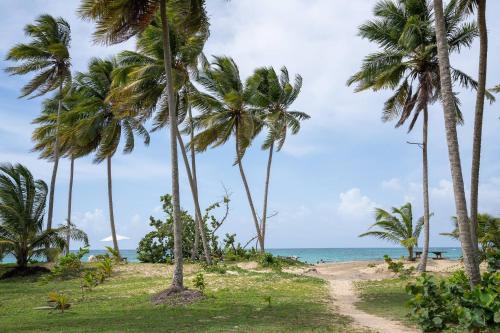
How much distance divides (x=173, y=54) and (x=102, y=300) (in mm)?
9909

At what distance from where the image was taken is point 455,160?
9.65m

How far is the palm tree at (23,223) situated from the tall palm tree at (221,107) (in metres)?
8.16

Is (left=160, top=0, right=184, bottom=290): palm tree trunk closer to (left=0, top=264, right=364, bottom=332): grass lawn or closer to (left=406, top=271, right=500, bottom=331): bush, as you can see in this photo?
(left=0, top=264, right=364, bottom=332): grass lawn

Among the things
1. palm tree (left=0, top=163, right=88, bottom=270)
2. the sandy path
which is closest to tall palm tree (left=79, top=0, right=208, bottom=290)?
the sandy path

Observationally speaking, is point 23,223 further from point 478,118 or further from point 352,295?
point 478,118

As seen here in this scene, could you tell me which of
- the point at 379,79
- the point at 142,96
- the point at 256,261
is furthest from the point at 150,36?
the point at 256,261

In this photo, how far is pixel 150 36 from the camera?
19.2m

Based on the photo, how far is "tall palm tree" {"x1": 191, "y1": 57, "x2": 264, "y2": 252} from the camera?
25.2m

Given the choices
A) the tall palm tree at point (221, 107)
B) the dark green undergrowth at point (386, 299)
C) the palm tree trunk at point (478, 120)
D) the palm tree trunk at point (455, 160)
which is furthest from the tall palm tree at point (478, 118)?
the tall palm tree at point (221, 107)

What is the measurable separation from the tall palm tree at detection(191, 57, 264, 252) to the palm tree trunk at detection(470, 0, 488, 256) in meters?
14.2

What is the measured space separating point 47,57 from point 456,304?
1053 inches

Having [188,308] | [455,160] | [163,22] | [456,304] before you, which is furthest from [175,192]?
[456,304]

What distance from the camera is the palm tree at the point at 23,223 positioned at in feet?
72.9

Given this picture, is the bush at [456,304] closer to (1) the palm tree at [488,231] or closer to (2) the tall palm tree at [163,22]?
(2) the tall palm tree at [163,22]
